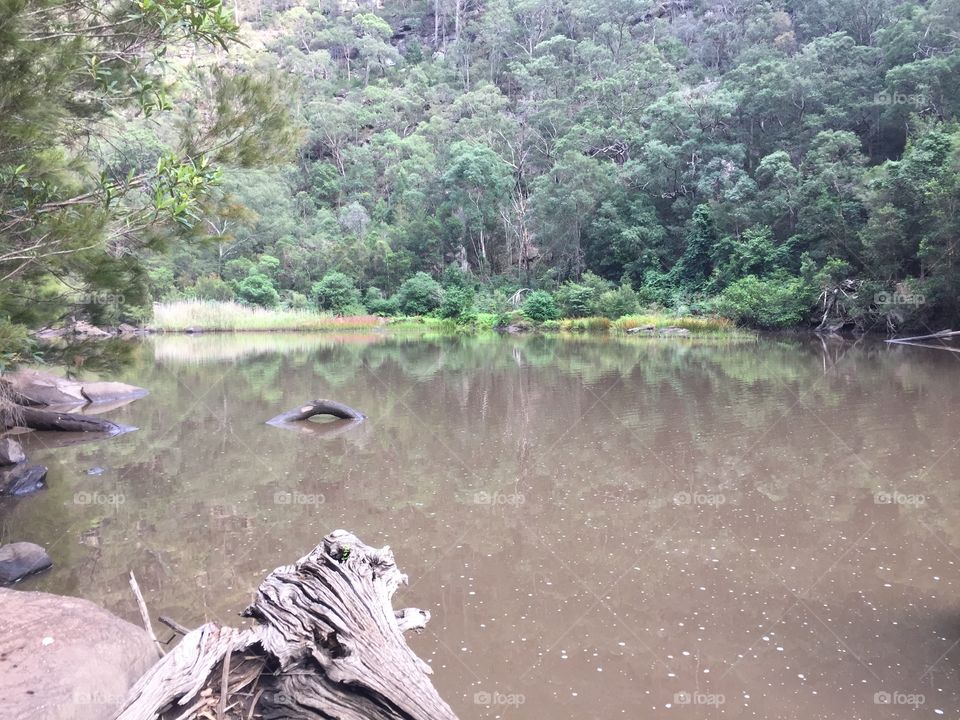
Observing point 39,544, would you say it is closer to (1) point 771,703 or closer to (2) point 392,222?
(1) point 771,703

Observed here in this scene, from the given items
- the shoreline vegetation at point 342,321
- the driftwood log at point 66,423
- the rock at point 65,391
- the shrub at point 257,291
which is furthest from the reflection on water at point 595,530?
the shrub at point 257,291

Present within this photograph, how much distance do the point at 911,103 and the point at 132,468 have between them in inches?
1076

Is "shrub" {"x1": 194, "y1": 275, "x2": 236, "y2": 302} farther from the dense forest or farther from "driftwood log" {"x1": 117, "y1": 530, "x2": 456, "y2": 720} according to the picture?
"driftwood log" {"x1": 117, "y1": 530, "x2": 456, "y2": 720}

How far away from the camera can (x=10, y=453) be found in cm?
697

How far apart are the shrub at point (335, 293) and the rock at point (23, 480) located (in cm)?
2438

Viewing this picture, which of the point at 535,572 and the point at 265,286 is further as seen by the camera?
the point at 265,286

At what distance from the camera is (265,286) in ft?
101

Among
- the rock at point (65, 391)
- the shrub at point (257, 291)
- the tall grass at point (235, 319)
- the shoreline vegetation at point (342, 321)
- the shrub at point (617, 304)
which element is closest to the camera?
the rock at point (65, 391)

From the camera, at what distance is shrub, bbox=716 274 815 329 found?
22719 millimetres

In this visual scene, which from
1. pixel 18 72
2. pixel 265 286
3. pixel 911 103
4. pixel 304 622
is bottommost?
pixel 265 286

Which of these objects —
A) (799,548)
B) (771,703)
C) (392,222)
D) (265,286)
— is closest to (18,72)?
(771,703)

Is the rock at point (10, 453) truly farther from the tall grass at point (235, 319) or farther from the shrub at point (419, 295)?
the shrub at point (419, 295)

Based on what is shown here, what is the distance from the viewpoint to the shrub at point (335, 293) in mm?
30623

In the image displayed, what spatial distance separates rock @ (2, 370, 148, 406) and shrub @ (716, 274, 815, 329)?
18.7 meters
